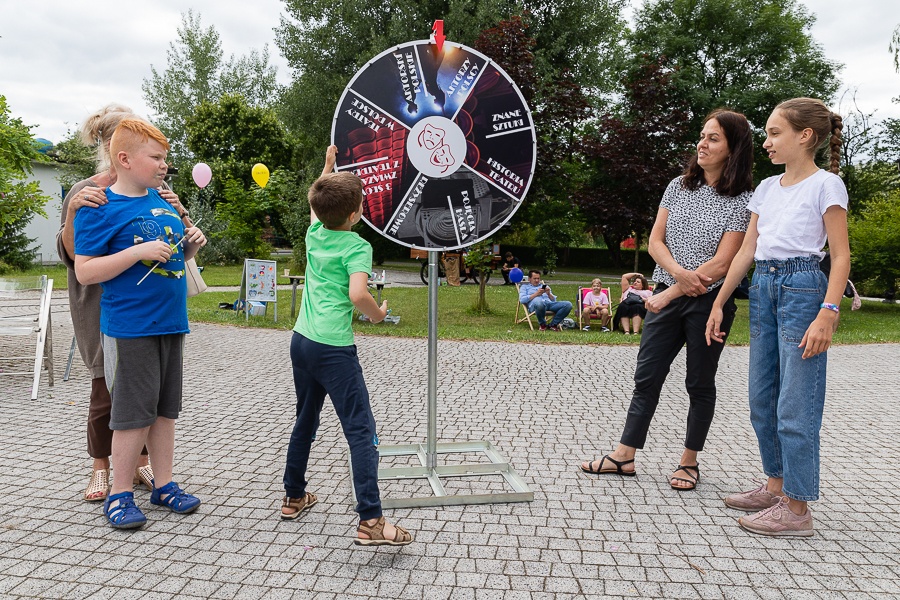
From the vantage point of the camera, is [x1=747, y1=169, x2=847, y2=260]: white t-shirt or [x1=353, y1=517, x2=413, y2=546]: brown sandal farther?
[x1=747, y1=169, x2=847, y2=260]: white t-shirt

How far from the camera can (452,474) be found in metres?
4.07

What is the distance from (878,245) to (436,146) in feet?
51.7

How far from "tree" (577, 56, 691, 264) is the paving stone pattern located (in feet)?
35.9

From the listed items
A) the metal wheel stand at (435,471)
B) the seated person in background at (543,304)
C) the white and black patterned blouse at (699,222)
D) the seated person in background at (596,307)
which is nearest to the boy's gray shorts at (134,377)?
the metal wheel stand at (435,471)

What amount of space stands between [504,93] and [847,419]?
4339mm

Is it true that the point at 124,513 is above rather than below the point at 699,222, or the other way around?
below

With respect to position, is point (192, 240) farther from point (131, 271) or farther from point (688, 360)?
point (688, 360)

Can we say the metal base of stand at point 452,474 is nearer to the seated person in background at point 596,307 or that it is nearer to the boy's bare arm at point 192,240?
the boy's bare arm at point 192,240

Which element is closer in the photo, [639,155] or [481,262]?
[481,262]

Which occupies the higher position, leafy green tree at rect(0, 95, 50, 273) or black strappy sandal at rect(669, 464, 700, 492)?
leafy green tree at rect(0, 95, 50, 273)

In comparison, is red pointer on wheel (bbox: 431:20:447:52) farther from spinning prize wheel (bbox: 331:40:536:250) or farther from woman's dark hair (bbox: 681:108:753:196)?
woman's dark hair (bbox: 681:108:753:196)

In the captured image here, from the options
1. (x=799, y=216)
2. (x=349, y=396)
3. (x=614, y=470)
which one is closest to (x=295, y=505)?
(x=349, y=396)

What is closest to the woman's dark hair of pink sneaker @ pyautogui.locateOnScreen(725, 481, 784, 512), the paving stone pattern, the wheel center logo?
the wheel center logo

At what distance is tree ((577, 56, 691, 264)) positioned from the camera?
55.0 feet
